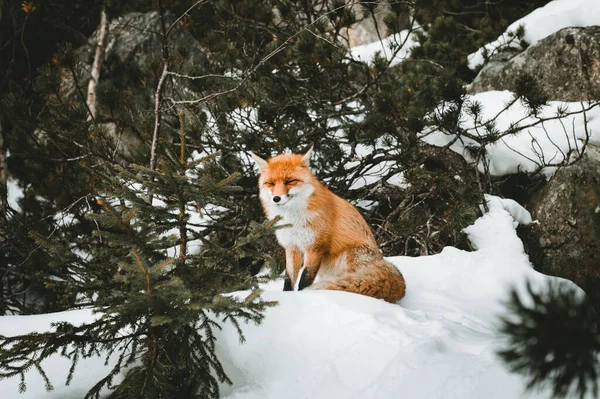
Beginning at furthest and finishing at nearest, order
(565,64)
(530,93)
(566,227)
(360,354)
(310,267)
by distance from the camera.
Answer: (565,64) → (566,227) → (530,93) → (310,267) → (360,354)

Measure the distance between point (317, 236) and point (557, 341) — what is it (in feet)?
9.50

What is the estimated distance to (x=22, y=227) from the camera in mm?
5039

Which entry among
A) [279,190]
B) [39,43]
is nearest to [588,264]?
[279,190]

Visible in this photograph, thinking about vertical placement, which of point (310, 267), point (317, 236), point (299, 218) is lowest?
point (310, 267)

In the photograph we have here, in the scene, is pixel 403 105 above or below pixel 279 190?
above

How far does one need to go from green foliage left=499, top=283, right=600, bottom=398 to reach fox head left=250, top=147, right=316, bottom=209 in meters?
2.76

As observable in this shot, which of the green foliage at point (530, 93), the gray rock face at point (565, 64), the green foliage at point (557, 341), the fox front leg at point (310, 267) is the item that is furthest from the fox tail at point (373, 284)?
the gray rock face at point (565, 64)

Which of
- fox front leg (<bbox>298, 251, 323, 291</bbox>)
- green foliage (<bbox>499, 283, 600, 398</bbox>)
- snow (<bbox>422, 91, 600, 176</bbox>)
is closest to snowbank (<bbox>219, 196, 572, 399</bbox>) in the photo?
fox front leg (<bbox>298, 251, 323, 291</bbox>)

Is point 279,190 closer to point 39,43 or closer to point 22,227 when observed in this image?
point 22,227

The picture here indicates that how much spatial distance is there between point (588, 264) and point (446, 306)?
10.1 feet

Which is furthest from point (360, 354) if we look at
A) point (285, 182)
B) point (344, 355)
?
point (285, 182)

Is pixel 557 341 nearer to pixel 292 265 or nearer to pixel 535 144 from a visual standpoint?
pixel 292 265

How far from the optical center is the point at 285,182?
13.0ft

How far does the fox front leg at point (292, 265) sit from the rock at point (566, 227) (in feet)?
Answer: 12.1
